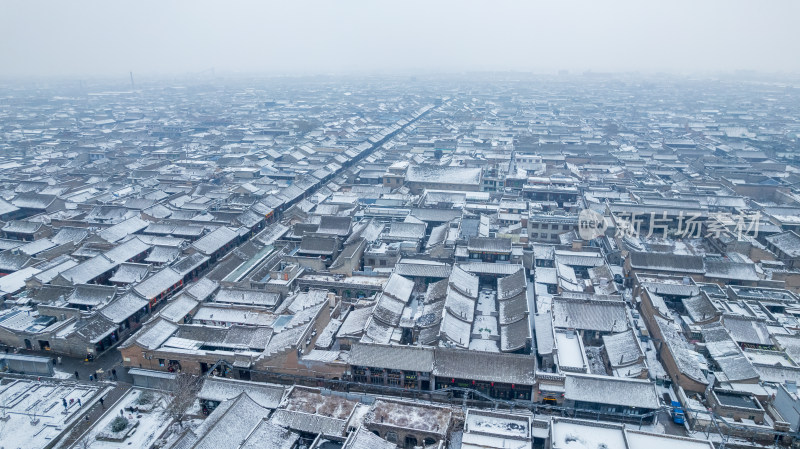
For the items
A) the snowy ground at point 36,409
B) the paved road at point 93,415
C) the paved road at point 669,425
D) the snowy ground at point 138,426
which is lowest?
the paved road at point 669,425

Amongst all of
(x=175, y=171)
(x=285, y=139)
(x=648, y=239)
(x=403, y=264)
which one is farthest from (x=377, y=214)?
(x=285, y=139)

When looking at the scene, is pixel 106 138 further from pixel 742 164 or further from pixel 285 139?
pixel 742 164

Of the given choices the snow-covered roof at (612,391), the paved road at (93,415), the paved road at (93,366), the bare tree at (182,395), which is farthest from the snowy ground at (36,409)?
the snow-covered roof at (612,391)

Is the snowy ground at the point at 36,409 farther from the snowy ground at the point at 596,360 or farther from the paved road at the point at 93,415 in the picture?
the snowy ground at the point at 596,360

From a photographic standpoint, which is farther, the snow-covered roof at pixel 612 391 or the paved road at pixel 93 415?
the snow-covered roof at pixel 612 391

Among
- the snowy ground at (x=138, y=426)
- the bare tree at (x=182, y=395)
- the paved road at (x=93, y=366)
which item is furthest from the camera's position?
the paved road at (x=93, y=366)

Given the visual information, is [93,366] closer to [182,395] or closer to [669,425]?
[182,395]

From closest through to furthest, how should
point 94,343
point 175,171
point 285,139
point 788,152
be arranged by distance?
point 94,343, point 175,171, point 788,152, point 285,139

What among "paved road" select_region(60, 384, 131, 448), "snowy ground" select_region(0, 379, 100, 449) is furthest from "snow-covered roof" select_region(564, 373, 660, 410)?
"snowy ground" select_region(0, 379, 100, 449)
